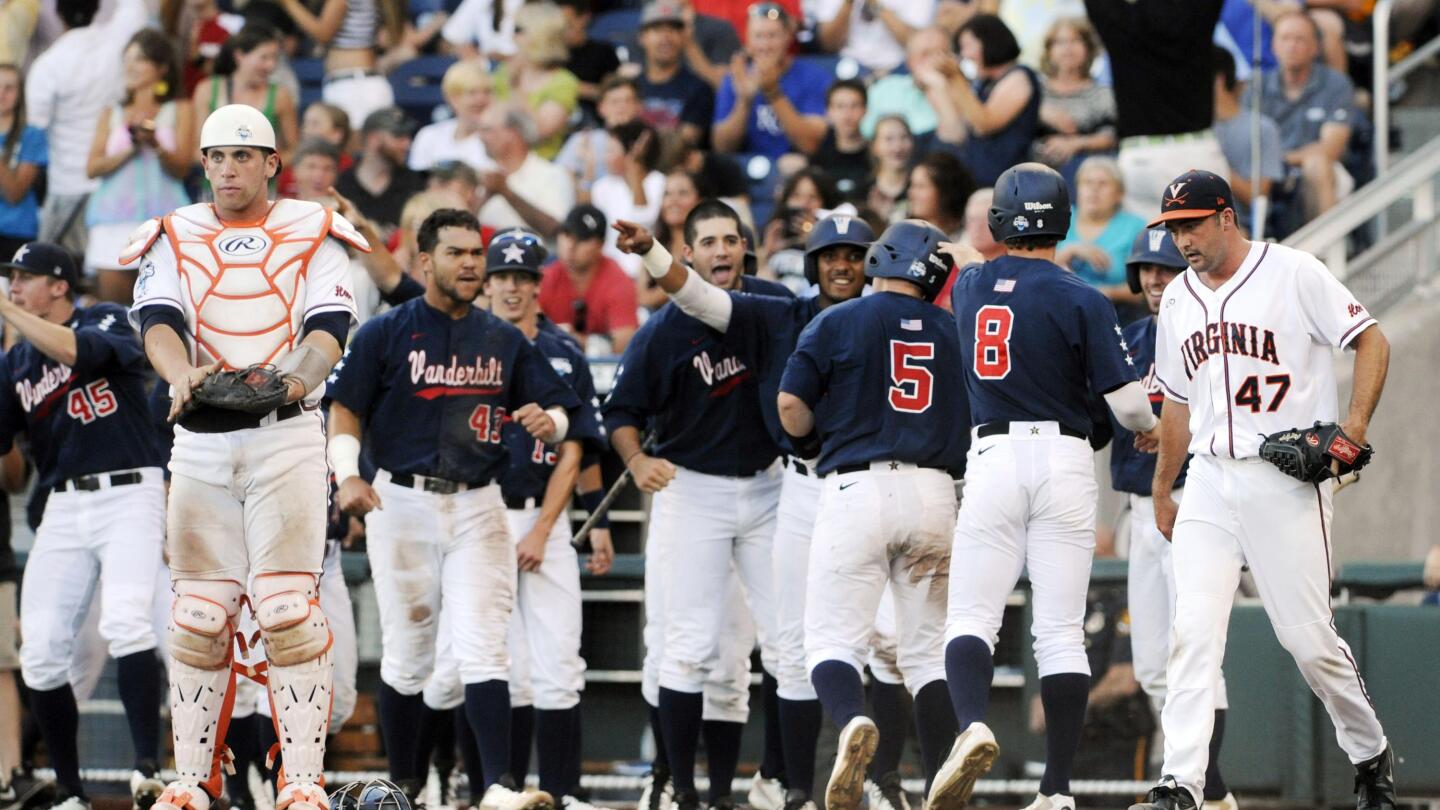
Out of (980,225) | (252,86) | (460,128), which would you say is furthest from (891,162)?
(252,86)

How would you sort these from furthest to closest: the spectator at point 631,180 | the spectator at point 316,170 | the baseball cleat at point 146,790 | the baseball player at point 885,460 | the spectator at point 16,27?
1. the spectator at point 16,27
2. the spectator at point 631,180
3. the spectator at point 316,170
4. the baseball cleat at point 146,790
5. the baseball player at point 885,460

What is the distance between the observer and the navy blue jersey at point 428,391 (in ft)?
27.4

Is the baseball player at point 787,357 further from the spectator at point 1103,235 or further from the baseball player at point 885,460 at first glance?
the spectator at point 1103,235

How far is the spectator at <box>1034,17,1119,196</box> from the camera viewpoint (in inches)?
471

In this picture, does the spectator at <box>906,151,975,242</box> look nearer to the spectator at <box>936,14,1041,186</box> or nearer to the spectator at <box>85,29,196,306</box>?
the spectator at <box>936,14,1041,186</box>

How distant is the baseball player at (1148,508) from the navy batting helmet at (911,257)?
51.8 inches

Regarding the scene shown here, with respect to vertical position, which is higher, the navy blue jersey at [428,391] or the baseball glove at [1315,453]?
the navy blue jersey at [428,391]

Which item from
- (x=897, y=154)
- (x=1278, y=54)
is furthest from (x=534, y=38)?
(x=1278, y=54)

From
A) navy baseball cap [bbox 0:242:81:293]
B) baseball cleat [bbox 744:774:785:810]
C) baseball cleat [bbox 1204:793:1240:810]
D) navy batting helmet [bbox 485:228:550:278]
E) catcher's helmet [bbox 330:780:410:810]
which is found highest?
navy batting helmet [bbox 485:228:550:278]

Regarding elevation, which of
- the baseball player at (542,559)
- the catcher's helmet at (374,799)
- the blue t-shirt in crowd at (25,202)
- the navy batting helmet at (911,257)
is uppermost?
the blue t-shirt in crowd at (25,202)

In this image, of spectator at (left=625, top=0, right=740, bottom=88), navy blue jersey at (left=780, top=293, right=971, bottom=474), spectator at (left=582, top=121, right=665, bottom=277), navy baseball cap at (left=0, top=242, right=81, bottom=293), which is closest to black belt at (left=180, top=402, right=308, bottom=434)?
navy blue jersey at (left=780, top=293, right=971, bottom=474)

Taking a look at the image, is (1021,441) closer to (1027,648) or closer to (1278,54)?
(1027,648)

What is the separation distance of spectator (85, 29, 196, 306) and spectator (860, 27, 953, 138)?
4612 mm

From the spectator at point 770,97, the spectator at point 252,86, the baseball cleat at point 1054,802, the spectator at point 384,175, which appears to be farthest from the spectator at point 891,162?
the baseball cleat at point 1054,802
